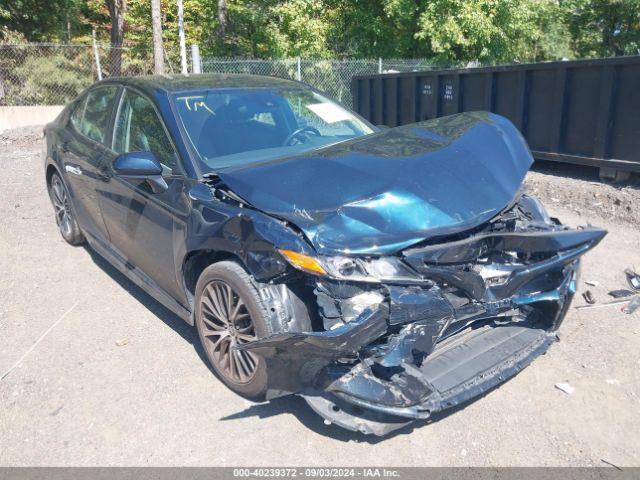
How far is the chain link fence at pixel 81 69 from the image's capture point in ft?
52.6

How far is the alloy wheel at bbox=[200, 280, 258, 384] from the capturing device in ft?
9.87

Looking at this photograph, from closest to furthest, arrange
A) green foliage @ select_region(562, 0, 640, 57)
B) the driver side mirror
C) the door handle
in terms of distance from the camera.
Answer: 1. the driver side mirror
2. the door handle
3. green foliage @ select_region(562, 0, 640, 57)

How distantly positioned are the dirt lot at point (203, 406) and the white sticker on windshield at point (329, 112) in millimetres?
1940

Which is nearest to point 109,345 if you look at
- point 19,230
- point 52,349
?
point 52,349

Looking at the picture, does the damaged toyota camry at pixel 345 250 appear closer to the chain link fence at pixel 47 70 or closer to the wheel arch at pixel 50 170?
the wheel arch at pixel 50 170

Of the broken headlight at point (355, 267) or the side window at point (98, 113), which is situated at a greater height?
the side window at point (98, 113)

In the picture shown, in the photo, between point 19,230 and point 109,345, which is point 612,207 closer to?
point 109,345

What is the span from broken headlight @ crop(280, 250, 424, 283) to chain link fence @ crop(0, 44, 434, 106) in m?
13.7

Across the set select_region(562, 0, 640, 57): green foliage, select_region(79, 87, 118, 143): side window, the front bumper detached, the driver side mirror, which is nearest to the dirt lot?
the front bumper detached

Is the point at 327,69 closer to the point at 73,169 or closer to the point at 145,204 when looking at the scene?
the point at 73,169

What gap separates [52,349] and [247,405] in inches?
64.1

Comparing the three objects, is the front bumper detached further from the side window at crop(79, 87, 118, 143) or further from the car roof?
the side window at crop(79, 87, 118, 143)

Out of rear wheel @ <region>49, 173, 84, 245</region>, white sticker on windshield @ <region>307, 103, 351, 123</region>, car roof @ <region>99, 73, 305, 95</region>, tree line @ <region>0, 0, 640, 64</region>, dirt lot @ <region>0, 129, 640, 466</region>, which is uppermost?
tree line @ <region>0, 0, 640, 64</region>

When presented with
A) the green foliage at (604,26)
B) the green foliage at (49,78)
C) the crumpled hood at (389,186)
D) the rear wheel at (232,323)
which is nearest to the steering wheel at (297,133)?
the crumpled hood at (389,186)
